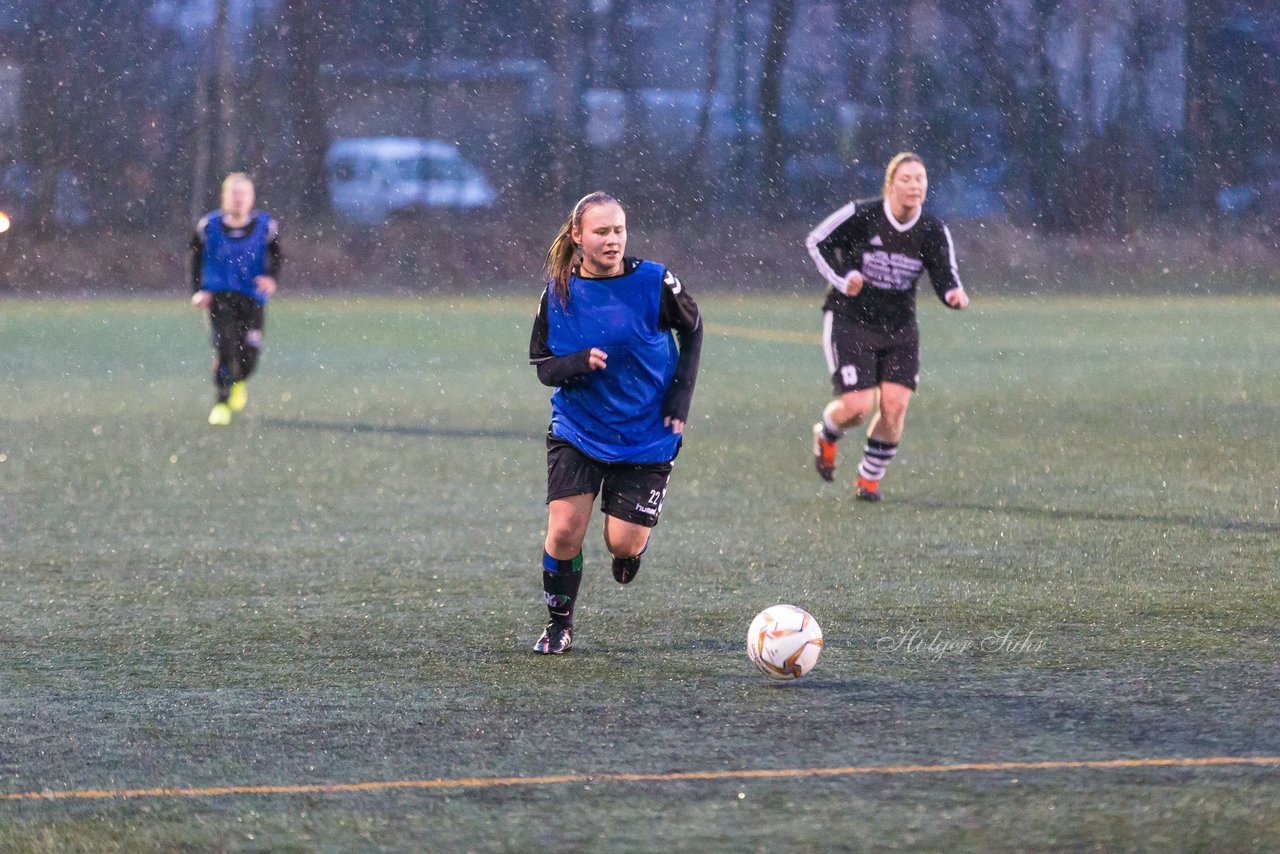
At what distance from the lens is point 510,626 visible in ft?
21.1

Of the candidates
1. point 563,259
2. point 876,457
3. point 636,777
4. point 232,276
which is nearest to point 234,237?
point 232,276

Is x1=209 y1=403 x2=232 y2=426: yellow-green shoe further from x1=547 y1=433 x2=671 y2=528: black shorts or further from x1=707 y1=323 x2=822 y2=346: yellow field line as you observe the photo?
x1=707 y1=323 x2=822 y2=346: yellow field line

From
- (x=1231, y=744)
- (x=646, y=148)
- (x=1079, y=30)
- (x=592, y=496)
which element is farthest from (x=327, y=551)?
(x=1079, y=30)

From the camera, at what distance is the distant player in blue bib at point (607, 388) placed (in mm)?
5879

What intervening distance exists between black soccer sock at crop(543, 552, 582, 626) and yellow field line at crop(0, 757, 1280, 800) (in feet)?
4.92

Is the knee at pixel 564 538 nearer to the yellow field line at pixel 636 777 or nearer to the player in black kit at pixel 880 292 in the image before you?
the yellow field line at pixel 636 777

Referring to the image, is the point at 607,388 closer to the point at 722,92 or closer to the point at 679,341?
the point at 679,341

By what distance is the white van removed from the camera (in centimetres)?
3384

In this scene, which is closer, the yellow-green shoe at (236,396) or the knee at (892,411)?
the knee at (892,411)

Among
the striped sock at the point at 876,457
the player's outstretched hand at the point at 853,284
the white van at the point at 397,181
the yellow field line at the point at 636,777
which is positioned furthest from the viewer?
the white van at the point at 397,181

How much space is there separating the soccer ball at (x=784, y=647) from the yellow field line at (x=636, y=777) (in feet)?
2.95

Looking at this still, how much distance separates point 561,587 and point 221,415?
818cm

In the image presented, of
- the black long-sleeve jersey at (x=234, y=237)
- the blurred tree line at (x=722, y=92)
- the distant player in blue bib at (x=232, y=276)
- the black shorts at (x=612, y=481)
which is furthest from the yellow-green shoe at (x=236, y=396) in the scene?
the blurred tree line at (x=722, y=92)

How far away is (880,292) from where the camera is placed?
9.35 metres
